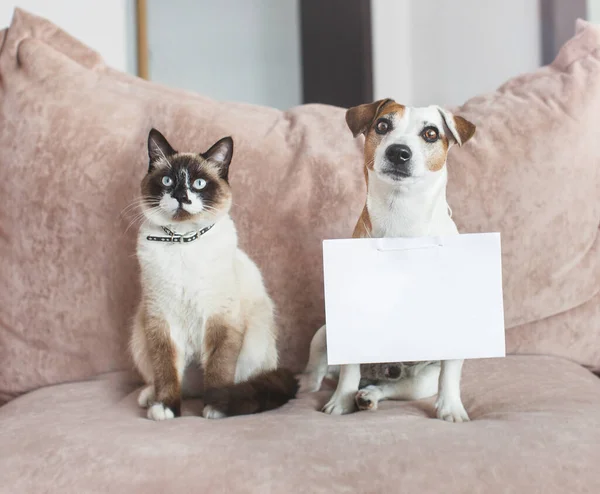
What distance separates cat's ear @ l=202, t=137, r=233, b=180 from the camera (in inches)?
38.3

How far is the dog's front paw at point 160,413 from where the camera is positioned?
0.89 metres

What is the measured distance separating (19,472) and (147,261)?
362 mm

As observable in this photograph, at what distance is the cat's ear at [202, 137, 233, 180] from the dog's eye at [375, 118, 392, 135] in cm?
24

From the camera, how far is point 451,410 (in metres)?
0.88

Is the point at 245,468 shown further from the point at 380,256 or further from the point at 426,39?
the point at 426,39

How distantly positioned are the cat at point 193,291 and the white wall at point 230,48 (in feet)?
3.59

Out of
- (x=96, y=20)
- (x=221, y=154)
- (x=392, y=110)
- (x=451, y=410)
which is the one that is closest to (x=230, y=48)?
(x=96, y=20)

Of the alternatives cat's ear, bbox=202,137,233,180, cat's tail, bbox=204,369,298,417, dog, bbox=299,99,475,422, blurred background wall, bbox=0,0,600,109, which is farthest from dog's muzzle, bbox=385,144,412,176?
blurred background wall, bbox=0,0,600,109

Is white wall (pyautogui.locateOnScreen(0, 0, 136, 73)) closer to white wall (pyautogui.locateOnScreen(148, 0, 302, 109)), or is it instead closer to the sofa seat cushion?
white wall (pyautogui.locateOnScreen(148, 0, 302, 109))

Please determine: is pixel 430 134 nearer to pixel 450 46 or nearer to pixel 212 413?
pixel 212 413

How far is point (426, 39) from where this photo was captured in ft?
6.38

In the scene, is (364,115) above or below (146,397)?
above

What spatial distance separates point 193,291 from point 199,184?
170 mm

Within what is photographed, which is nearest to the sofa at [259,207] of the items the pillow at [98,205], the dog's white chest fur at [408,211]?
the pillow at [98,205]
